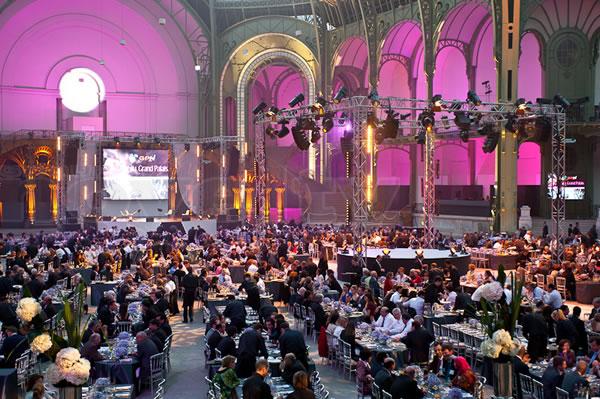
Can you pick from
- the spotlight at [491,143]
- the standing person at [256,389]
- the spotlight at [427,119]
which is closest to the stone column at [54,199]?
the spotlight at [491,143]

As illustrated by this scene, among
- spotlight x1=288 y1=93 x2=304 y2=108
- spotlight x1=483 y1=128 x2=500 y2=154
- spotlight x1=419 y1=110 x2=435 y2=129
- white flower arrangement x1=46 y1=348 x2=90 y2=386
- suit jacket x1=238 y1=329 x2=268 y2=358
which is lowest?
suit jacket x1=238 y1=329 x2=268 y2=358

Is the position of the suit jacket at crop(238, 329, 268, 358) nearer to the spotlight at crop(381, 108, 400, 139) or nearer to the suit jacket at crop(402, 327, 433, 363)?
the suit jacket at crop(402, 327, 433, 363)

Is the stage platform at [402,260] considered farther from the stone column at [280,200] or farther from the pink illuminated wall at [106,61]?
the pink illuminated wall at [106,61]

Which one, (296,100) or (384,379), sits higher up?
(296,100)

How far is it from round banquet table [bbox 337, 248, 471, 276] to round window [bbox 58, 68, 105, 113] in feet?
85.2

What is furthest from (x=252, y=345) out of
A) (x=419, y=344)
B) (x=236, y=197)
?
(x=236, y=197)

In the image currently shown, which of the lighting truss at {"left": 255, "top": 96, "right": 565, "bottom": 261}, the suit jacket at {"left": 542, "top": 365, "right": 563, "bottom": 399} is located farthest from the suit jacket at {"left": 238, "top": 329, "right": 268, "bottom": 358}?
the lighting truss at {"left": 255, "top": 96, "right": 565, "bottom": 261}

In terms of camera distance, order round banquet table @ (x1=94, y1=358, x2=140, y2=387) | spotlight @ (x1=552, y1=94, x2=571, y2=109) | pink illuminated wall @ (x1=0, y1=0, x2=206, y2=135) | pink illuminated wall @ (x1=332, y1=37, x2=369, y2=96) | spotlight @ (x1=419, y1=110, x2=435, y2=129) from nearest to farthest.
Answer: round banquet table @ (x1=94, y1=358, x2=140, y2=387), spotlight @ (x1=552, y1=94, x2=571, y2=109), spotlight @ (x1=419, y1=110, x2=435, y2=129), pink illuminated wall @ (x1=0, y1=0, x2=206, y2=135), pink illuminated wall @ (x1=332, y1=37, x2=369, y2=96)

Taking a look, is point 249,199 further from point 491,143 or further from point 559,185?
point 559,185

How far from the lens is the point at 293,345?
10734 mm

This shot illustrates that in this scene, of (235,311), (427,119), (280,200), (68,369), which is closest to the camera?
(68,369)

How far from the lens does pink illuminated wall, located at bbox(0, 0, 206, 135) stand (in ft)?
137

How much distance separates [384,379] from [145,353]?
389 centimetres

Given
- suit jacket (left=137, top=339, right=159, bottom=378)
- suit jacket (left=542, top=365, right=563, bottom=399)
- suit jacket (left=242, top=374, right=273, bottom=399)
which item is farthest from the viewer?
suit jacket (left=137, top=339, right=159, bottom=378)
